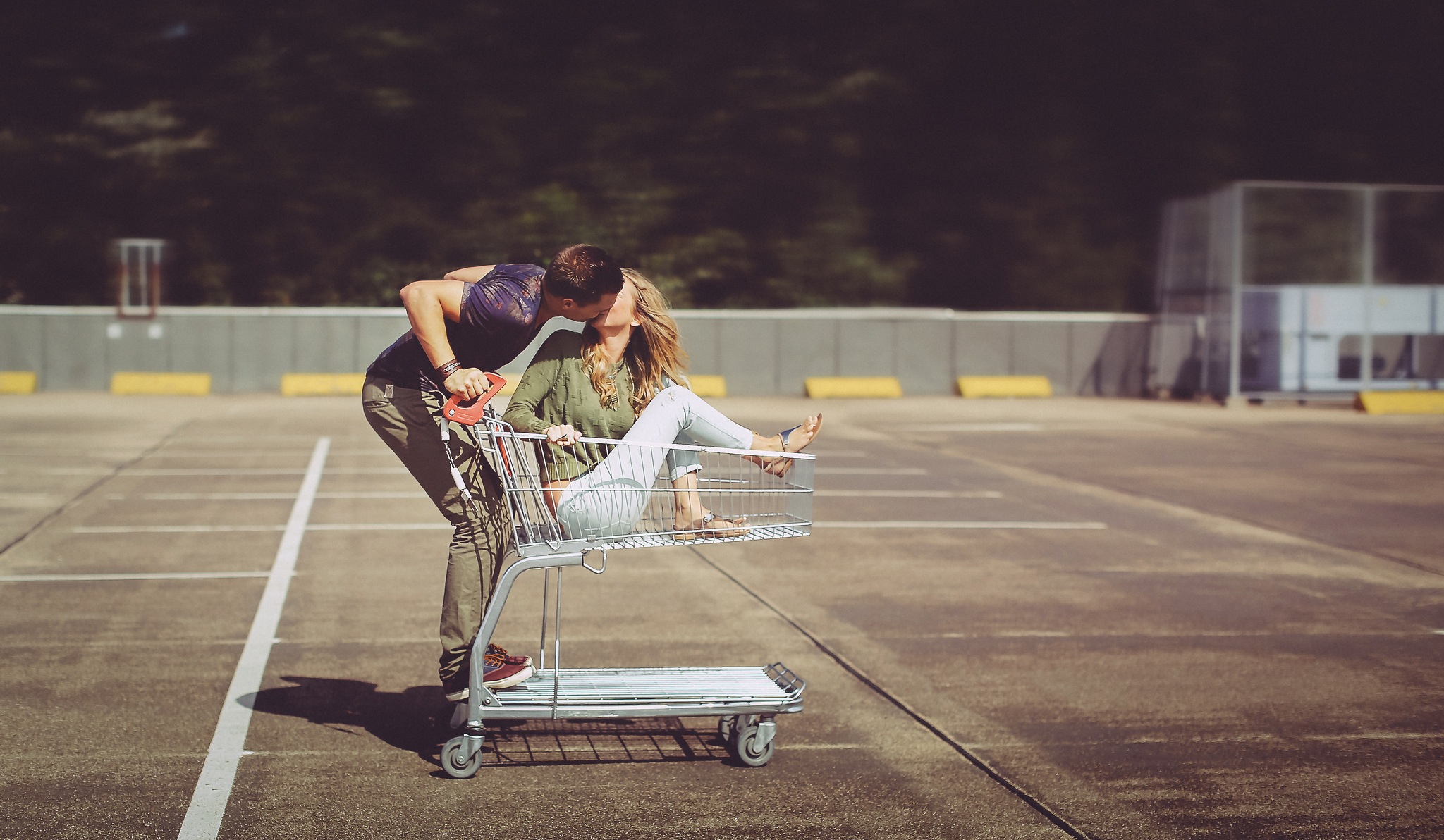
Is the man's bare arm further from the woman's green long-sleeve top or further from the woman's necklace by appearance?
the woman's necklace

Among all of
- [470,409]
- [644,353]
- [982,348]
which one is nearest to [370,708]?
[470,409]

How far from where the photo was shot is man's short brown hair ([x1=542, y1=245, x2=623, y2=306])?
4.22 meters

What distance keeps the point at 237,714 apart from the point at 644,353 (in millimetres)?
1998

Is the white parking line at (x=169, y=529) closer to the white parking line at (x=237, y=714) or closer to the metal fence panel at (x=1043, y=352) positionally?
the white parking line at (x=237, y=714)

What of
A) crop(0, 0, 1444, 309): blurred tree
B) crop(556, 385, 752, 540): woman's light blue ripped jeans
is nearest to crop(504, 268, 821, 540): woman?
crop(556, 385, 752, 540): woman's light blue ripped jeans

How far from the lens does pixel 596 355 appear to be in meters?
4.58

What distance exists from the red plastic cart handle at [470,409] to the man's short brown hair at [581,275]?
0.34 m

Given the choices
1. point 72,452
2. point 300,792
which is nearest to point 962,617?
point 300,792

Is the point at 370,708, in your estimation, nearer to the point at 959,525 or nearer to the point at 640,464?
the point at 640,464

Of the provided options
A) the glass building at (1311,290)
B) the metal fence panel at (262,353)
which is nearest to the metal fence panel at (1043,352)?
the glass building at (1311,290)

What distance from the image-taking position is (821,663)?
19.2ft

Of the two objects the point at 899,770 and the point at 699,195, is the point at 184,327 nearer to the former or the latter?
the point at 699,195

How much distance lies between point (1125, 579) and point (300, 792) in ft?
17.0

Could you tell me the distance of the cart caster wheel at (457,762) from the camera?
170 inches
